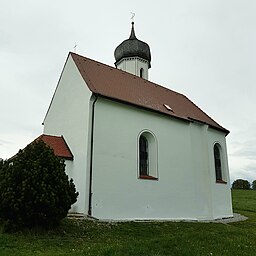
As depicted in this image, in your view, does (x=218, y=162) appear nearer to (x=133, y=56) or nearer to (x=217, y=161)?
(x=217, y=161)

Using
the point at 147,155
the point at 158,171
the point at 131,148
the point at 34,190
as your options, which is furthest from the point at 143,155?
the point at 34,190

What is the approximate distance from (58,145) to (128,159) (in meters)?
3.21

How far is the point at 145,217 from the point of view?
1343 centimetres

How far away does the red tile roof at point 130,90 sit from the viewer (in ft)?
47.1

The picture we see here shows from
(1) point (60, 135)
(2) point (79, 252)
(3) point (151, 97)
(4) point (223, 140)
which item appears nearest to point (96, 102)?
(1) point (60, 135)

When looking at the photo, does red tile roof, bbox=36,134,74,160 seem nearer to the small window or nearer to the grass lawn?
the grass lawn

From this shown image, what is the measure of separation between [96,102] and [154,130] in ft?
11.6

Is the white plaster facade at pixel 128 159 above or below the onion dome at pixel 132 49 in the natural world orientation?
below

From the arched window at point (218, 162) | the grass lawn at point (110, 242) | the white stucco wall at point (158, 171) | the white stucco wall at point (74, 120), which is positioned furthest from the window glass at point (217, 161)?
the white stucco wall at point (74, 120)

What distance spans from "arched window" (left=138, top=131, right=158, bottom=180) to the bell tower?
343 inches

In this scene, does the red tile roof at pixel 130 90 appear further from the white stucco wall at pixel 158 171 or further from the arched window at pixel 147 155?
the arched window at pixel 147 155

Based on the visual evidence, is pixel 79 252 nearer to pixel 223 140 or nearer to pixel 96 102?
pixel 96 102

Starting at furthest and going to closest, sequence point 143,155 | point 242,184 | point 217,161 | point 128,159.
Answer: point 242,184, point 217,161, point 143,155, point 128,159

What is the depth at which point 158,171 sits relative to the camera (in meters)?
14.6
